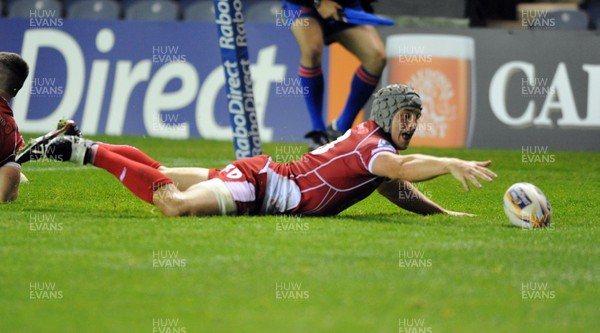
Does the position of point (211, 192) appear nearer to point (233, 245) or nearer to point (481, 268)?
point (233, 245)

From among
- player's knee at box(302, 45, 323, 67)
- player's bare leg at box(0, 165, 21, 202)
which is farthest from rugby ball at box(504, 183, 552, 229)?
player's knee at box(302, 45, 323, 67)

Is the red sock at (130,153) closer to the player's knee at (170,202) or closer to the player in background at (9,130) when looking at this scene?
the player's knee at (170,202)

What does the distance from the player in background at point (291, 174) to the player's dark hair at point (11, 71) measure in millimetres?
1288

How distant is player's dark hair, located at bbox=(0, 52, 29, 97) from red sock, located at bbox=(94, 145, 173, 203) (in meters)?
1.45

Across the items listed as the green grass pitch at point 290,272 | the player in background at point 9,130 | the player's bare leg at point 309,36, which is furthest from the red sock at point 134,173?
the player's bare leg at point 309,36

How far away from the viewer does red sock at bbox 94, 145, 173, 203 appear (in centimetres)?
657

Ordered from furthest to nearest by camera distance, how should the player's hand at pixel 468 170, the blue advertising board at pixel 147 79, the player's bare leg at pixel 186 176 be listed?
the blue advertising board at pixel 147 79
the player's bare leg at pixel 186 176
the player's hand at pixel 468 170

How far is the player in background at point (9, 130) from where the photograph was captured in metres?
7.62

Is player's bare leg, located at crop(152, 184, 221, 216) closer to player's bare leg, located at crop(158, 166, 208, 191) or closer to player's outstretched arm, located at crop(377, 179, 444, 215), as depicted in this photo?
player's bare leg, located at crop(158, 166, 208, 191)

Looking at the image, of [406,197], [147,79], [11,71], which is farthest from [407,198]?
[147,79]

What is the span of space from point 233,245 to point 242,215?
4.10ft

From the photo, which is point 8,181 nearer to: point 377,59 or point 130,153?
point 130,153

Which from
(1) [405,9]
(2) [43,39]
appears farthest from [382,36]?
(2) [43,39]

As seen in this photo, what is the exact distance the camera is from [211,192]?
671 centimetres
